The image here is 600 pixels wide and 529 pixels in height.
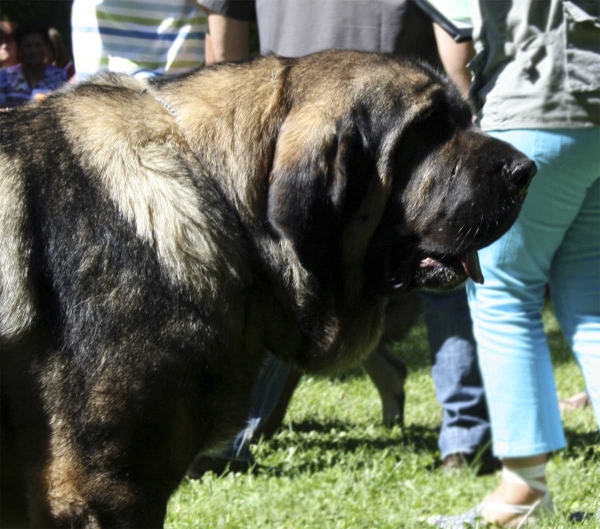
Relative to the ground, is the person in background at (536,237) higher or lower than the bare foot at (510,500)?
higher

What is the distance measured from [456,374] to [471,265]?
1.81m

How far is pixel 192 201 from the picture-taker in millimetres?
2516

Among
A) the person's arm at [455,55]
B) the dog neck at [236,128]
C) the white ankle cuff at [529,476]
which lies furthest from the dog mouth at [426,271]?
the person's arm at [455,55]

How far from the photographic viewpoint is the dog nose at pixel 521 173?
274 centimetres

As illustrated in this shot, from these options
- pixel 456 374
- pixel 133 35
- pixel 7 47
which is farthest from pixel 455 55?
pixel 7 47

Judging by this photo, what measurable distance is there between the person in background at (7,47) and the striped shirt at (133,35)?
5.91 m

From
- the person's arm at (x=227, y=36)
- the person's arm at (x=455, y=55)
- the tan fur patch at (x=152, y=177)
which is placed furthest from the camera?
the person's arm at (x=227, y=36)

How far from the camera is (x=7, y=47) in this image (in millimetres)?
9867

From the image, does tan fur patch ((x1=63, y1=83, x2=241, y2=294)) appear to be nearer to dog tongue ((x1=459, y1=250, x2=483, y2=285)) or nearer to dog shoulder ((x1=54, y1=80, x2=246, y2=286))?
dog shoulder ((x1=54, y1=80, x2=246, y2=286))

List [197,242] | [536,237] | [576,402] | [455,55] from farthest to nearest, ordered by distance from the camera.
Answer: [576,402], [455,55], [536,237], [197,242]

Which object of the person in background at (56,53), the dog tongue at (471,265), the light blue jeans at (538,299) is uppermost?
the dog tongue at (471,265)

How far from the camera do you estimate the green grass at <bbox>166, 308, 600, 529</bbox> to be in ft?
11.7

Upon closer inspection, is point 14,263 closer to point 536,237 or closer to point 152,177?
point 152,177

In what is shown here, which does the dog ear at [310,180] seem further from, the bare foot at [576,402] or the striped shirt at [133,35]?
the bare foot at [576,402]
